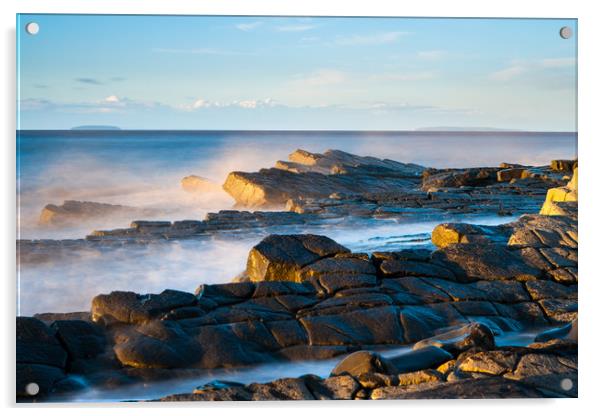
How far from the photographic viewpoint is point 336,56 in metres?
6.21

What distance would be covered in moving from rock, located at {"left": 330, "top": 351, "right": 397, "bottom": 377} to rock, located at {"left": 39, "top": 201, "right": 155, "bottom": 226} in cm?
205

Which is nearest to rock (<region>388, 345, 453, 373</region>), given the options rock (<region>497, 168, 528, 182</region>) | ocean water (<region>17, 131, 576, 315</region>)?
ocean water (<region>17, 131, 576, 315</region>)

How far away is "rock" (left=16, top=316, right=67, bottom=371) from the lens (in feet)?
18.3

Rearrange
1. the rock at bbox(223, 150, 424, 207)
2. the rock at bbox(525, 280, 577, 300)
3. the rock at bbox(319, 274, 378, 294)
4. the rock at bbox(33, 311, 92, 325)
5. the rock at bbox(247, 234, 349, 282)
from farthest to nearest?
the rock at bbox(223, 150, 424, 207), the rock at bbox(247, 234, 349, 282), the rock at bbox(319, 274, 378, 294), the rock at bbox(525, 280, 577, 300), the rock at bbox(33, 311, 92, 325)

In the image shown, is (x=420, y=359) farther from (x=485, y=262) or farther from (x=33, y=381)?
(x=33, y=381)

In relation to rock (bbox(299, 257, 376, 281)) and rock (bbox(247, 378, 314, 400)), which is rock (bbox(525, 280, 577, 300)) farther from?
rock (bbox(247, 378, 314, 400))

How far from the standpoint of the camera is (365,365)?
5496mm

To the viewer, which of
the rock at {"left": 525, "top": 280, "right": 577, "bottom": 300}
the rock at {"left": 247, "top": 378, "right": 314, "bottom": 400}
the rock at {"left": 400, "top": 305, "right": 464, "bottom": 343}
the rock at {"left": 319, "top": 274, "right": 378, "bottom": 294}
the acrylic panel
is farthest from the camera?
the rock at {"left": 319, "top": 274, "right": 378, "bottom": 294}

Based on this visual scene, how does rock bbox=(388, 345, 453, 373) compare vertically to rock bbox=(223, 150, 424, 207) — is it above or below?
below

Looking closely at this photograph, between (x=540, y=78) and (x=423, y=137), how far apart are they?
1.04m

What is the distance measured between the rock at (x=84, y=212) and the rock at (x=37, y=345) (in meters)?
0.83

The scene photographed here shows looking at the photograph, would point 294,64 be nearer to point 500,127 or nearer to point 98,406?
point 500,127

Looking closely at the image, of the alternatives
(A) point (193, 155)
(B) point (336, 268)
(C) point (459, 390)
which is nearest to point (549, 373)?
(C) point (459, 390)
